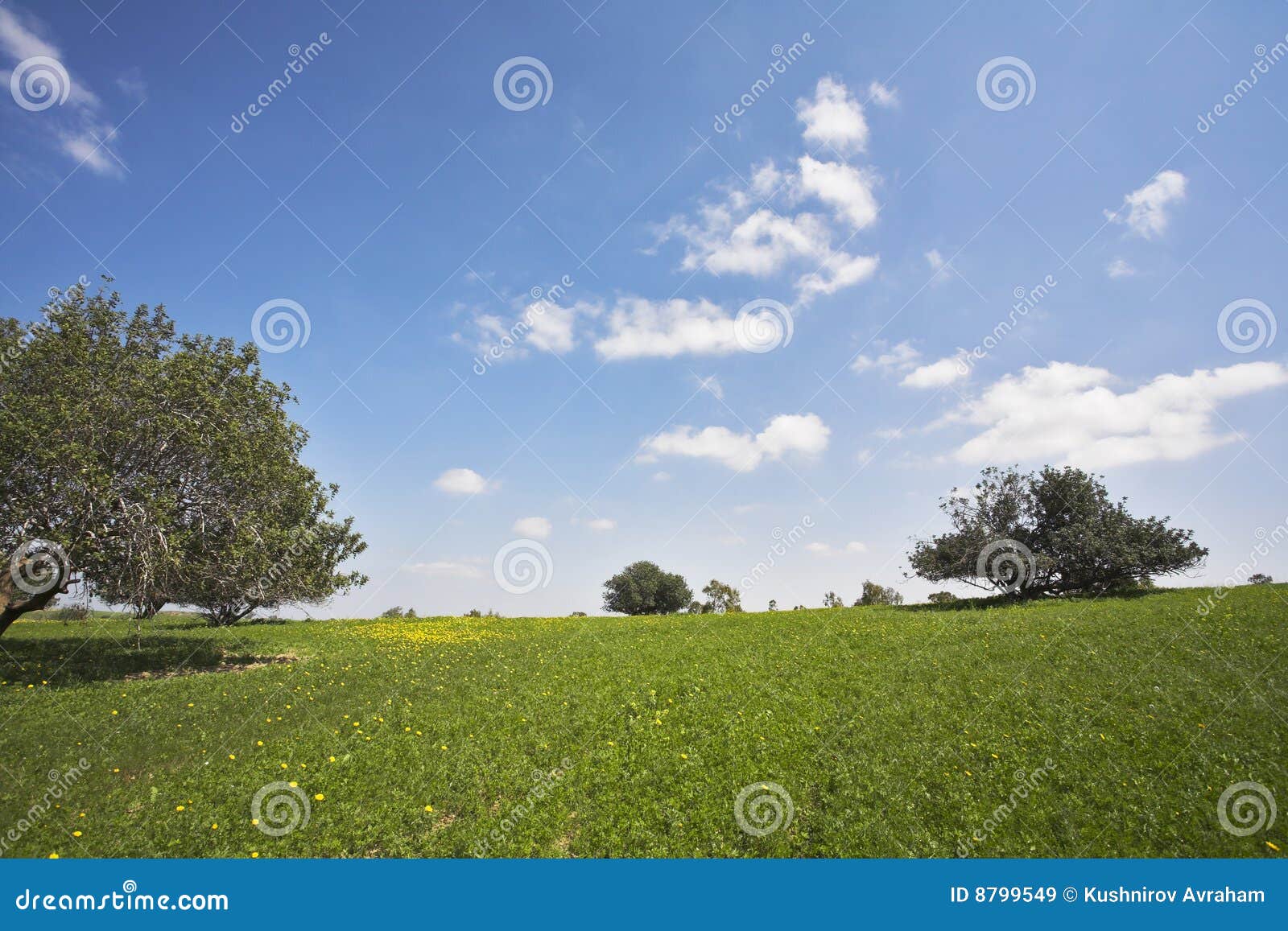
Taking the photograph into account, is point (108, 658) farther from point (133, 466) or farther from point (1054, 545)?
point (1054, 545)

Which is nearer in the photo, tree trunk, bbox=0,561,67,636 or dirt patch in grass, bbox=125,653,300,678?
tree trunk, bbox=0,561,67,636

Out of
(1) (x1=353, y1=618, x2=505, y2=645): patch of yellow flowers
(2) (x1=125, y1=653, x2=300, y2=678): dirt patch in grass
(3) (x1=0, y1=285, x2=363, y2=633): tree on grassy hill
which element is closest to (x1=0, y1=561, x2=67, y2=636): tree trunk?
(3) (x1=0, y1=285, x2=363, y2=633): tree on grassy hill

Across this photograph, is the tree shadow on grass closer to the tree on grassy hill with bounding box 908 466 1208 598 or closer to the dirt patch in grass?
the dirt patch in grass

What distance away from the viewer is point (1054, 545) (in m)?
35.2

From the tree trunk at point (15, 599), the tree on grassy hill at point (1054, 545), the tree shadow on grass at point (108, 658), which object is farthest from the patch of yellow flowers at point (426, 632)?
the tree on grassy hill at point (1054, 545)

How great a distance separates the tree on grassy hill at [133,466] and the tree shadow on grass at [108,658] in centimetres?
222

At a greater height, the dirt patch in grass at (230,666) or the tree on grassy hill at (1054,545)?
the tree on grassy hill at (1054,545)

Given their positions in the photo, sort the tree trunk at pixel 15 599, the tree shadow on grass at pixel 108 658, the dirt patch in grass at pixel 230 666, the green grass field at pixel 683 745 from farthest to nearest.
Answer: the dirt patch in grass at pixel 230 666 < the tree shadow on grass at pixel 108 658 < the tree trunk at pixel 15 599 < the green grass field at pixel 683 745

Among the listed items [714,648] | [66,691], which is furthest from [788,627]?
[66,691]

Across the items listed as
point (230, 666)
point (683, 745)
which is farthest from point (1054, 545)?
point (230, 666)

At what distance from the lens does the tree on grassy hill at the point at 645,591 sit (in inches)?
2660

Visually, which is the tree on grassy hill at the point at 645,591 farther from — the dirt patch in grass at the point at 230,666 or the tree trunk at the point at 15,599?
the tree trunk at the point at 15,599

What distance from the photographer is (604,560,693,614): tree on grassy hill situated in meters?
67.6

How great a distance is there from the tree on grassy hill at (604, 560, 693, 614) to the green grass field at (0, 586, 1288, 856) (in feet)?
148
